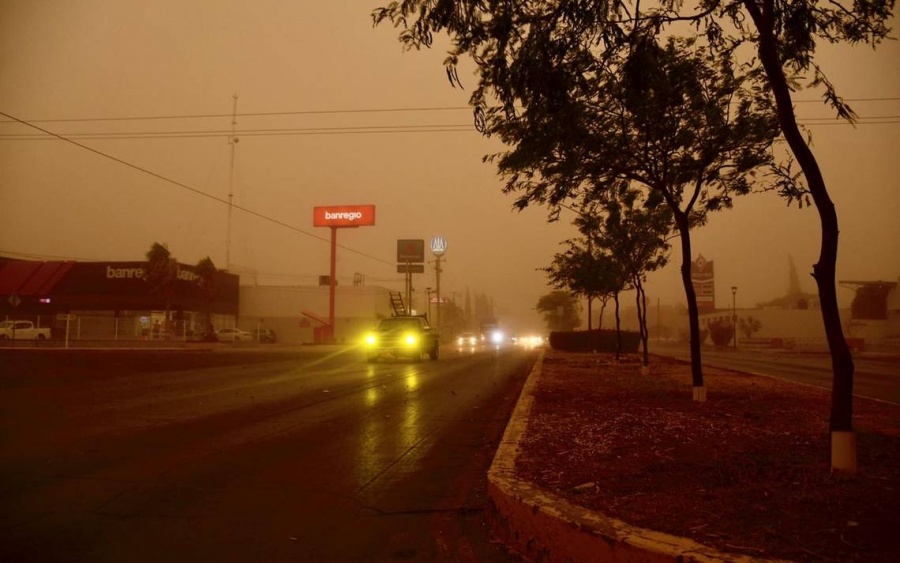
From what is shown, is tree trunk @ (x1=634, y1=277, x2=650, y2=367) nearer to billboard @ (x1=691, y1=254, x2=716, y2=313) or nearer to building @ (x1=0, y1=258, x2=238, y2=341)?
building @ (x1=0, y1=258, x2=238, y2=341)

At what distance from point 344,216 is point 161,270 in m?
18.5

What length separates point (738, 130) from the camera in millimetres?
9867

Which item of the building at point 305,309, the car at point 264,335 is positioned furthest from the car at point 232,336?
the building at point 305,309

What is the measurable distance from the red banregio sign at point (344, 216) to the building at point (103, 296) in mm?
13018

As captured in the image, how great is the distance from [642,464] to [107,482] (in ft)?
16.2

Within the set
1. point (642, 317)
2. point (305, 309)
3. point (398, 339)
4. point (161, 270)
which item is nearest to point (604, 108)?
point (642, 317)

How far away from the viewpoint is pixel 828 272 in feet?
18.5

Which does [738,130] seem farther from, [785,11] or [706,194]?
[785,11]

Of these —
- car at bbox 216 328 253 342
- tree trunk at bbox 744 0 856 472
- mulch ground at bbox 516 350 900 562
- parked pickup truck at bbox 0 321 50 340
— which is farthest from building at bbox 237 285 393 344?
tree trunk at bbox 744 0 856 472

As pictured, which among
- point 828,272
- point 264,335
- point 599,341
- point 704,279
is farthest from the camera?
point 704,279

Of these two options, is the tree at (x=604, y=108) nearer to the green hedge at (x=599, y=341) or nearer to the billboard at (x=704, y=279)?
the green hedge at (x=599, y=341)

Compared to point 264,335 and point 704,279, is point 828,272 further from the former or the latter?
point 704,279

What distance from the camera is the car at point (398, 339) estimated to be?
2644 cm

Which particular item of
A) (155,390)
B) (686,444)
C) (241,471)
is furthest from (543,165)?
(155,390)
